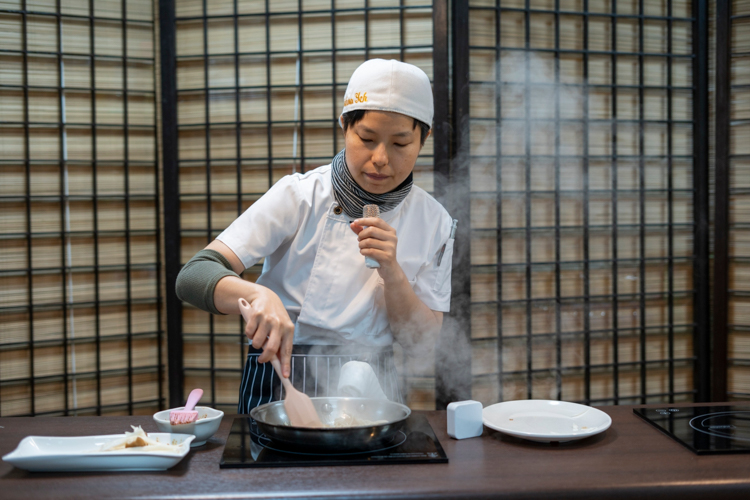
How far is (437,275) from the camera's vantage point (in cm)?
186

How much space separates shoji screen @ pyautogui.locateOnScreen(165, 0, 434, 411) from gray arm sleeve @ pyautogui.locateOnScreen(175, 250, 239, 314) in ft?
4.19

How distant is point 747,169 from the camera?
2.85 m

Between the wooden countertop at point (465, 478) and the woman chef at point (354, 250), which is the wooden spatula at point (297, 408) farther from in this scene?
the woman chef at point (354, 250)

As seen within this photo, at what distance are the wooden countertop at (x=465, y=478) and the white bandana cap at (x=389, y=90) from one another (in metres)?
0.89

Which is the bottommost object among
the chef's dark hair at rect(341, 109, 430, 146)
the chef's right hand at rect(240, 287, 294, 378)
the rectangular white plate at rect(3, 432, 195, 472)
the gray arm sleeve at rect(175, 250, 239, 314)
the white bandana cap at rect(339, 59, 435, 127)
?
the rectangular white plate at rect(3, 432, 195, 472)

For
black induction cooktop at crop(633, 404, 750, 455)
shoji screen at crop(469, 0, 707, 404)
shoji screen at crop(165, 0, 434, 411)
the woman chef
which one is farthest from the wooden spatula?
shoji screen at crop(469, 0, 707, 404)

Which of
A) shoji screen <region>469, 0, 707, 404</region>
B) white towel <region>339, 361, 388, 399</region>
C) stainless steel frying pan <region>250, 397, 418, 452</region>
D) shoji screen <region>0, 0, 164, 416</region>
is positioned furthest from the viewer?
shoji screen <region>469, 0, 707, 404</region>

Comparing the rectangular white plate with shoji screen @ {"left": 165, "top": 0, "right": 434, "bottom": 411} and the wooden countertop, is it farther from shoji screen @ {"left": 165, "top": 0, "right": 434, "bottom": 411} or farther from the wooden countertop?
shoji screen @ {"left": 165, "top": 0, "right": 434, "bottom": 411}

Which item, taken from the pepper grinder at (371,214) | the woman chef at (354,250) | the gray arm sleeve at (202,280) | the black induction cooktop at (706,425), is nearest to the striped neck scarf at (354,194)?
the woman chef at (354,250)

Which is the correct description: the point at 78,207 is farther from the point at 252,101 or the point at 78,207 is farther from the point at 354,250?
the point at 354,250

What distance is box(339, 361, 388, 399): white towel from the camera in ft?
4.57

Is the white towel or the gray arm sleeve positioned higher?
the gray arm sleeve

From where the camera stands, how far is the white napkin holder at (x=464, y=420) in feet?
4.13

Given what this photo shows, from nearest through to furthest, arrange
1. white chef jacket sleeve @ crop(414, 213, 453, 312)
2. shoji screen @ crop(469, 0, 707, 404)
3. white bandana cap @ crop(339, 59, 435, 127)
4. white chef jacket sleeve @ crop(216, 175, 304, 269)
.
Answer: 1. white bandana cap @ crop(339, 59, 435, 127)
2. white chef jacket sleeve @ crop(216, 175, 304, 269)
3. white chef jacket sleeve @ crop(414, 213, 453, 312)
4. shoji screen @ crop(469, 0, 707, 404)
